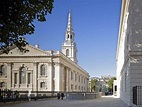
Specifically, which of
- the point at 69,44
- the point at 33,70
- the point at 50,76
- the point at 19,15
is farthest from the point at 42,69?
the point at 19,15

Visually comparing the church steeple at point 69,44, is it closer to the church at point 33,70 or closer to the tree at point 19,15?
the church at point 33,70

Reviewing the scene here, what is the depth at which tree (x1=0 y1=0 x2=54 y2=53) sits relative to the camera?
12741 millimetres

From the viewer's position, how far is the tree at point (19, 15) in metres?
12.7

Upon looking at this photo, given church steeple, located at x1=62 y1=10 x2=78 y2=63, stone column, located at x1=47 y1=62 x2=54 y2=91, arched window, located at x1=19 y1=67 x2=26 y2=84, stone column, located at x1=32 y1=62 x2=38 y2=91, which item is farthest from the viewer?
church steeple, located at x1=62 y1=10 x2=78 y2=63

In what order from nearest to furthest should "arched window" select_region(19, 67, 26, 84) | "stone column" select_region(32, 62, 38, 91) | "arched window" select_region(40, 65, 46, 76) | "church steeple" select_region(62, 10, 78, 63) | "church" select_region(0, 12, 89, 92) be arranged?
"church" select_region(0, 12, 89, 92) < "stone column" select_region(32, 62, 38, 91) < "arched window" select_region(40, 65, 46, 76) < "arched window" select_region(19, 67, 26, 84) < "church steeple" select_region(62, 10, 78, 63)

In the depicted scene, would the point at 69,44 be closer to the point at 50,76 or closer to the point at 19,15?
the point at 50,76

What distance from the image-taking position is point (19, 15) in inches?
521

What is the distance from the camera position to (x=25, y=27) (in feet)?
45.7

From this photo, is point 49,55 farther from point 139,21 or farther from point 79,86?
point 139,21

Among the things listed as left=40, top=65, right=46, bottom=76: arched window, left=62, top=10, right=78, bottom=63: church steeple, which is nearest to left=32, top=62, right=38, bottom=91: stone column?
left=40, top=65, right=46, bottom=76: arched window

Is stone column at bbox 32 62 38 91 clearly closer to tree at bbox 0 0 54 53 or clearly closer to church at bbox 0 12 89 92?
church at bbox 0 12 89 92

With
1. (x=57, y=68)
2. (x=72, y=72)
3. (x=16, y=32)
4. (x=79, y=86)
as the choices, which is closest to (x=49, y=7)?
(x=16, y=32)

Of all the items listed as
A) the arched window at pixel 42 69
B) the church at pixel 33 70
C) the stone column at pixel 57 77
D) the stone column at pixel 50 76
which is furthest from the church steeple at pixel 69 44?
the stone column at pixel 50 76

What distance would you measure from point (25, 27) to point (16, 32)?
50 cm
